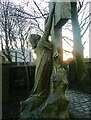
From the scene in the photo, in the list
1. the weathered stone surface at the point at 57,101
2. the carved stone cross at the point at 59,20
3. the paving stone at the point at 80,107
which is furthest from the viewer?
the paving stone at the point at 80,107

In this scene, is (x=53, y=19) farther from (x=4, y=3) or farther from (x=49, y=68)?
(x=4, y=3)

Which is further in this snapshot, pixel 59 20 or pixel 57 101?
pixel 59 20

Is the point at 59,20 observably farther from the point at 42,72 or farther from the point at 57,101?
the point at 57,101

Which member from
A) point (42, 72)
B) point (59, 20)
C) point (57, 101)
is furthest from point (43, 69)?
point (57, 101)

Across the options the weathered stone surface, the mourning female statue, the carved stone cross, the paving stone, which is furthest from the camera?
the mourning female statue

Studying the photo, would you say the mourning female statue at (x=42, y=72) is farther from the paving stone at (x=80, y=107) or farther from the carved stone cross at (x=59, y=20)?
the paving stone at (x=80, y=107)

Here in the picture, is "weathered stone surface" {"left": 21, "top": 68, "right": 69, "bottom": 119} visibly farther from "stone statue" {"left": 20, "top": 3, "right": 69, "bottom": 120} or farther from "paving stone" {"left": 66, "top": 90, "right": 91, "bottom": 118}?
"paving stone" {"left": 66, "top": 90, "right": 91, "bottom": 118}

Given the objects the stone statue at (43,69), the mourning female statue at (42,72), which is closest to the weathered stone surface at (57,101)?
the stone statue at (43,69)

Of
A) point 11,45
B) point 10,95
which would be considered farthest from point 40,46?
point 11,45

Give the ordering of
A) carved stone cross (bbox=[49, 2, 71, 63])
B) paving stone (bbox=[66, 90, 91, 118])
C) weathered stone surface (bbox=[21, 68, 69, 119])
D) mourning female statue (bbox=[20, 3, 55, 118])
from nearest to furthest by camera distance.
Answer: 1. weathered stone surface (bbox=[21, 68, 69, 119])
2. carved stone cross (bbox=[49, 2, 71, 63])
3. paving stone (bbox=[66, 90, 91, 118])
4. mourning female statue (bbox=[20, 3, 55, 118])

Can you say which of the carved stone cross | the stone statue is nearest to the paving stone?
the stone statue

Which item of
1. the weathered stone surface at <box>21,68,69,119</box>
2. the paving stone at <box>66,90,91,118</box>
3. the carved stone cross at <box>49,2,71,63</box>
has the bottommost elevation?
the paving stone at <box>66,90,91,118</box>

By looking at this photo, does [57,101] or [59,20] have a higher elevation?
[59,20]

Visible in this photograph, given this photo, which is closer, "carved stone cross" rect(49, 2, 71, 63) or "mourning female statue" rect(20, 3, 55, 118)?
"carved stone cross" rect(49, 2, 71, 63)
